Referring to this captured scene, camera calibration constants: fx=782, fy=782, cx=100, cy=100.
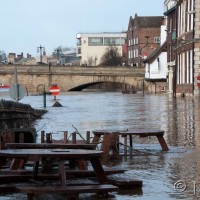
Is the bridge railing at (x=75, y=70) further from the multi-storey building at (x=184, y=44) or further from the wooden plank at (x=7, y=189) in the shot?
the wooden plank at (x=7, y=189)

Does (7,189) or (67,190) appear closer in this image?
(67,190)

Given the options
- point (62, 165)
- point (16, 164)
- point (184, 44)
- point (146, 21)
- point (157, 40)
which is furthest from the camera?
point (146, 21)

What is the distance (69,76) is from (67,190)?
4172 inches

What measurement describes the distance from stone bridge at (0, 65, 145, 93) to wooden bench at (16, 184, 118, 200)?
10177cm

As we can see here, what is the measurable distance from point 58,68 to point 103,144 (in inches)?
3969

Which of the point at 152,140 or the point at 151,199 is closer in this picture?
the point at 151,199

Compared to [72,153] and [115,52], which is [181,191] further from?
[115,52]

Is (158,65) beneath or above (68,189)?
beneath

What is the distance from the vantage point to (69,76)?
380 ft

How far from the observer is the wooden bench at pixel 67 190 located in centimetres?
1000

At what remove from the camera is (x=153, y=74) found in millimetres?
91000

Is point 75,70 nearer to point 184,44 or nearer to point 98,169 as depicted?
point 184,44

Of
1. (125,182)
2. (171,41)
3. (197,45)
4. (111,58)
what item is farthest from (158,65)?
(111,58)

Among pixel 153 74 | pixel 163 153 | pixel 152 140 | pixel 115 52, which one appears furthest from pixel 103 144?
pixel 115 52
